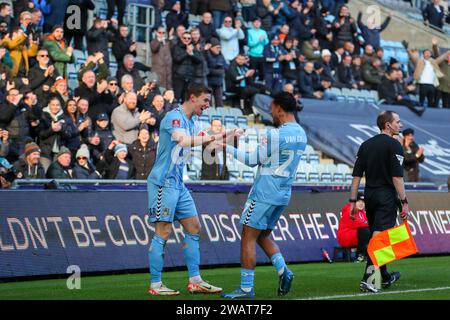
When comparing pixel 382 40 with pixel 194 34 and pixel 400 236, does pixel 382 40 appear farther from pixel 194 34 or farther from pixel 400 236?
pixel 400 236

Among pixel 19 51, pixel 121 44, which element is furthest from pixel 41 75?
pixel 121 44

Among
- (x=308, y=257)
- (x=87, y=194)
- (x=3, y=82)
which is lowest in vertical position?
(x=308, y=257)

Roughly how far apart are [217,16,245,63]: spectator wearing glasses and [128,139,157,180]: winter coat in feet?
24.6

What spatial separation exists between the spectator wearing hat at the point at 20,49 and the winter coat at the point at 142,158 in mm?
2870

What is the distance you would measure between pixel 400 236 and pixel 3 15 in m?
11.0

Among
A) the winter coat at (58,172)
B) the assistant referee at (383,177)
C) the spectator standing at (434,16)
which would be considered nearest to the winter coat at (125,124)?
the winter coat at (58,172)

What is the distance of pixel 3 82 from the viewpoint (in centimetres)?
2028

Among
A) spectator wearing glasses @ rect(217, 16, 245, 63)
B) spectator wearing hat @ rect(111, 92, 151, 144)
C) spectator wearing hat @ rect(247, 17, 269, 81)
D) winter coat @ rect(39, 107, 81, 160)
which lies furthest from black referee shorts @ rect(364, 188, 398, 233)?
spectator wearing hat @ rect(247, 17, 269, 81)

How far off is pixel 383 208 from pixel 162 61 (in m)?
11.7

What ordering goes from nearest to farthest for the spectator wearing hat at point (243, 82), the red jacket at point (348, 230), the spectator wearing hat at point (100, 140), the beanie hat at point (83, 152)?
the red jacket at point (348, 230) < the beanie hat at point (83, 152) < the spectator wearing hat at point (100, 140) < the spectator wearing hat at point (243, 82)

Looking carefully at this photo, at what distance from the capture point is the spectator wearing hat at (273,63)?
27.8 meters

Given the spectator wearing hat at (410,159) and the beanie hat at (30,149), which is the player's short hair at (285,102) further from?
the spectator wearing hat at (410,159)

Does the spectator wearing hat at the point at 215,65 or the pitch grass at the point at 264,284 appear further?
the spectator wearing hat at the point at 215,65

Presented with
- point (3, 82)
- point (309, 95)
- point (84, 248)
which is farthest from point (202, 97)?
point (309, 95)
